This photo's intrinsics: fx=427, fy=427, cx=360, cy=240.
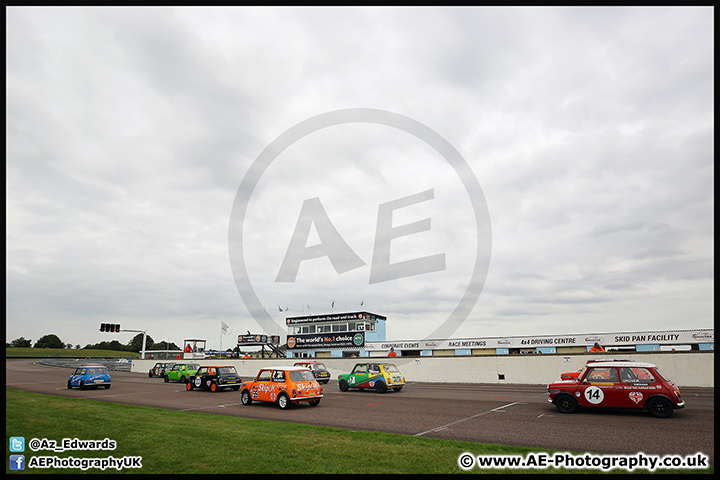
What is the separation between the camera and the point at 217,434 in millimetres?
10195

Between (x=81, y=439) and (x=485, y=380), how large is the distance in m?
26.9

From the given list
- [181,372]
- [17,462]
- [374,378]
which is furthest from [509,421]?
[181,372]

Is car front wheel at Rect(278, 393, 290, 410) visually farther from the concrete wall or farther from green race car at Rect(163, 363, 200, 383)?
green race car at Rect(163, 363, 200, 383)

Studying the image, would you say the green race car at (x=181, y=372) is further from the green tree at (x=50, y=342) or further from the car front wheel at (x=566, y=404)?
the green tree at (x=50, y=342)

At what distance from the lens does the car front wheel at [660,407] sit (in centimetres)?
1279

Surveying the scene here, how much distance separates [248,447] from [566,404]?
1082 cm

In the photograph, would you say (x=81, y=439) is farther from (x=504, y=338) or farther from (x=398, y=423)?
(x=504, y=338)

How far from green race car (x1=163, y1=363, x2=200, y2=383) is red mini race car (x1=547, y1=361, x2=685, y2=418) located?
28.8m

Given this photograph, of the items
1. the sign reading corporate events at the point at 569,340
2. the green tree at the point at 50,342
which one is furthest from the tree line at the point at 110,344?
the sign reading corporate events at the point at 569,340

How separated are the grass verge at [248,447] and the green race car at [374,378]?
12.5 meters

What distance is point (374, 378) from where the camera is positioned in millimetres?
24172

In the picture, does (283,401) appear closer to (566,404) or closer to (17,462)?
(17,462)
